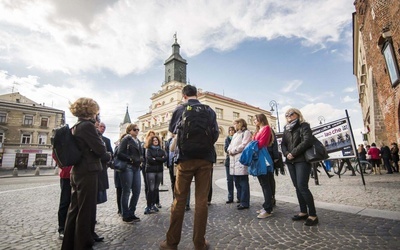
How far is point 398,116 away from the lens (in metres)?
9.62

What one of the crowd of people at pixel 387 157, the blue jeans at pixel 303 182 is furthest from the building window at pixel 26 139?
the crowd of people at pixel 387 157

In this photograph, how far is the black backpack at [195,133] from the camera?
2.68 metres

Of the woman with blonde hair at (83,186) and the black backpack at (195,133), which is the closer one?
the woman with blonde hair at (83,186)

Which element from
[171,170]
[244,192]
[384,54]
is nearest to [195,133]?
[244,192]

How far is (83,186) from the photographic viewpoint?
8.54ft

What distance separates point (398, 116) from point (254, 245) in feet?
36.1

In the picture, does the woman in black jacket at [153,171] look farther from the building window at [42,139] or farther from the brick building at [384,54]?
the building window at [42,139]

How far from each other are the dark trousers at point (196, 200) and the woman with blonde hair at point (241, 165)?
2288mm

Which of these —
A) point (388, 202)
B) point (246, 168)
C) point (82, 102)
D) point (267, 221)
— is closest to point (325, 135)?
point (388, 202)

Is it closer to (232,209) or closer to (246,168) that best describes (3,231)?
(232,209)

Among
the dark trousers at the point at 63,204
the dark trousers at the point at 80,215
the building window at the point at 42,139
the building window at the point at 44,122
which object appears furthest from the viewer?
the building window at the point at 44,122

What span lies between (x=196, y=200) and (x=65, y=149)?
1.76 metres

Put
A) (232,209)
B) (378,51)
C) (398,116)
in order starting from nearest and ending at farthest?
(232,209)
(398,116)
(378,51)

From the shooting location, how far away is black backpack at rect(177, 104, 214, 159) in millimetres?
2684
